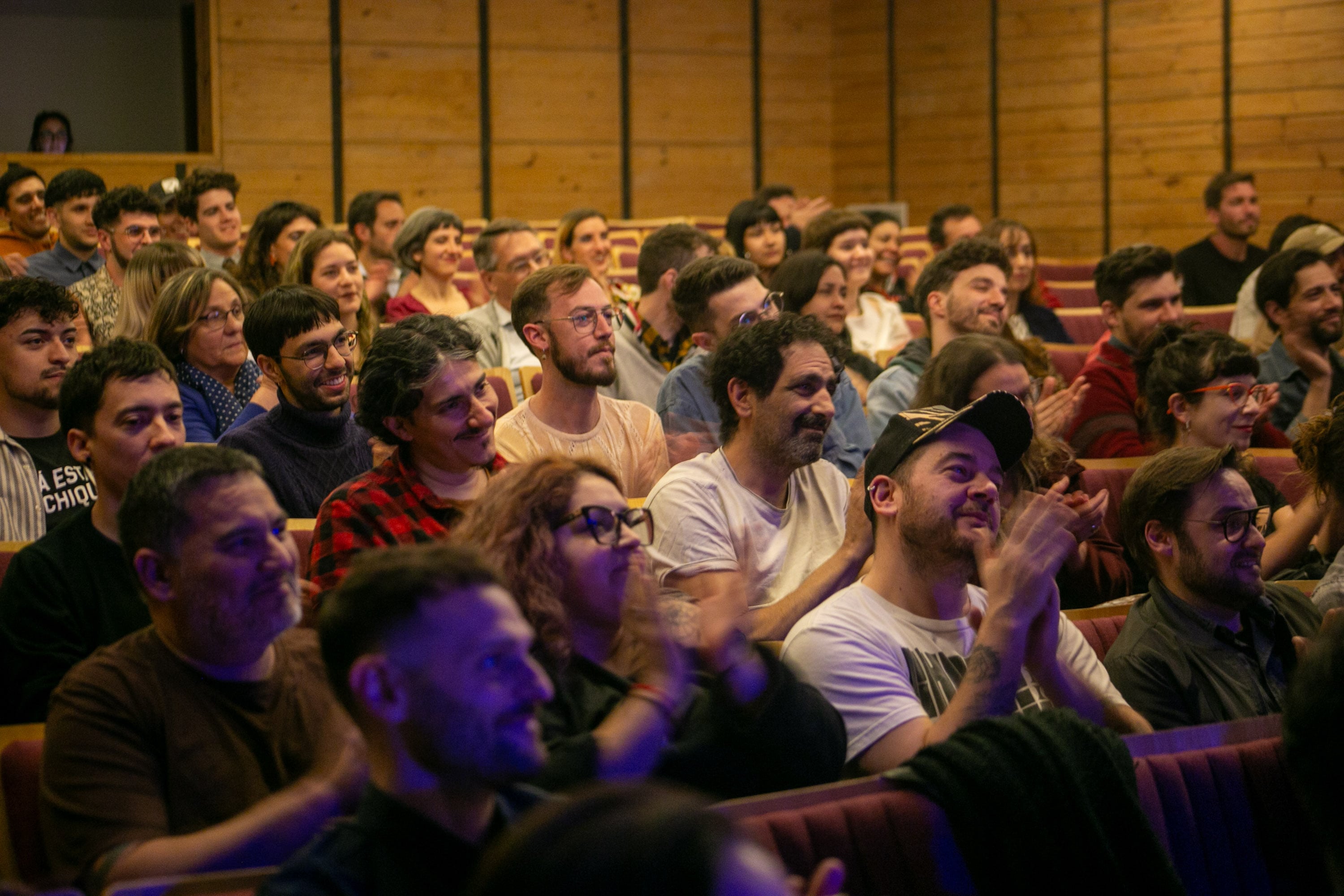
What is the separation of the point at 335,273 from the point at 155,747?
8.53 feet

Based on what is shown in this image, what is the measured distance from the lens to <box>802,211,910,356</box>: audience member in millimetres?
5215

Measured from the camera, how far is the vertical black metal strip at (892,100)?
28.9 feet

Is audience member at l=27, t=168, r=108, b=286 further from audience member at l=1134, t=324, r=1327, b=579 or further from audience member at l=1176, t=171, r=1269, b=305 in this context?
audience member at l=1176, t=171, r=1269, b=305

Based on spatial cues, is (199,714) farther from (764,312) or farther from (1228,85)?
(1228,85)

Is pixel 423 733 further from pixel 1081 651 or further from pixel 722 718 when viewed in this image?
pixel 1081 651

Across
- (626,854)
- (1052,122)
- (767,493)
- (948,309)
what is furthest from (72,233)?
(1052,122)

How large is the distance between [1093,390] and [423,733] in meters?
2.80

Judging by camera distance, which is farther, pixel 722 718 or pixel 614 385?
pixel 614 385

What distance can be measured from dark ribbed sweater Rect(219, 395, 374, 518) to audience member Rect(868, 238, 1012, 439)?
1410mm

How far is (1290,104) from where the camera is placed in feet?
23.6

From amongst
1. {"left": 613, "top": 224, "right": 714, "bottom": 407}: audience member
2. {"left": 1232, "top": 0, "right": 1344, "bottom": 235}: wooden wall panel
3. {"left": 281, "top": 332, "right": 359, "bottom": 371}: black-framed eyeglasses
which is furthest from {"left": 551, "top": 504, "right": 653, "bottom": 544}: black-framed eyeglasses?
{"left": 1232, "top": 0, "right": 1344, "bottom": 235}: wooden wall panel

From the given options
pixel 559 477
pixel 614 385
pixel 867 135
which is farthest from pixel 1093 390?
pixel 867 135

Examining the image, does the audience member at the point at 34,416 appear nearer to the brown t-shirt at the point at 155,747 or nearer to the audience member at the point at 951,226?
the brown t-shirt at the point at 155,747

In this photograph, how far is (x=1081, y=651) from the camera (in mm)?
1913
